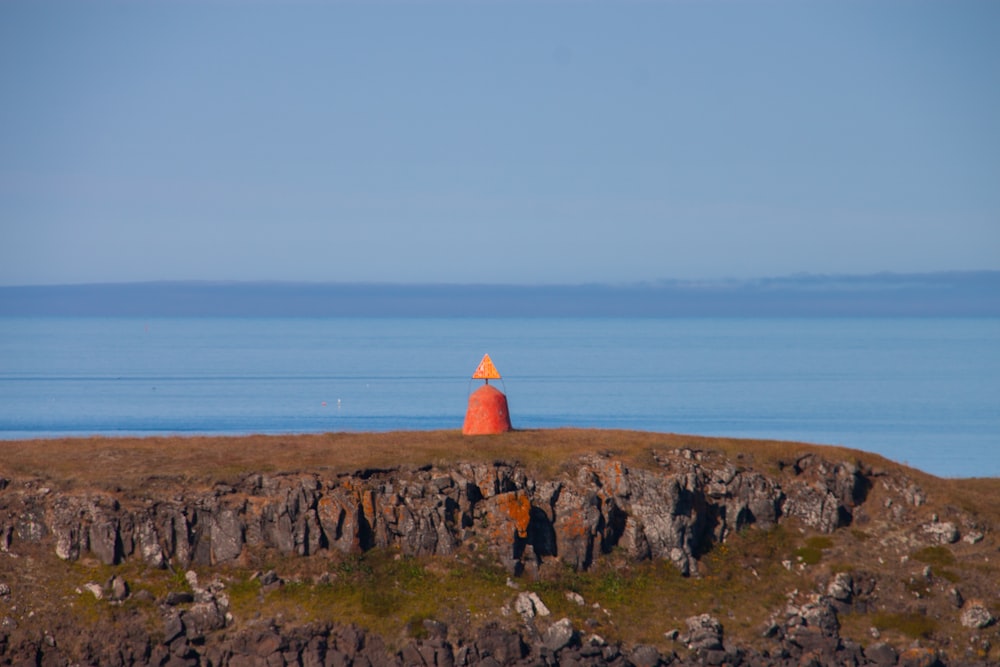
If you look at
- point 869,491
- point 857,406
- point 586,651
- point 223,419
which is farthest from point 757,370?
point 586,651

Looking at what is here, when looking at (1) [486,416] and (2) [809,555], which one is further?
(1) [486,416]

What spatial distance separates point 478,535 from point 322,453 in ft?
28.1

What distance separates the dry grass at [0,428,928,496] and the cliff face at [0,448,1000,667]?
0.66 metres

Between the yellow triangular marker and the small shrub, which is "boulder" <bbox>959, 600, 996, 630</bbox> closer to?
the small shrub

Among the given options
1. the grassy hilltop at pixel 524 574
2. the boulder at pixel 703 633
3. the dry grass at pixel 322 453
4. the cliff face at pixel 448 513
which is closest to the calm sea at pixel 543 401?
the grassy hilltop at pixel 524 574

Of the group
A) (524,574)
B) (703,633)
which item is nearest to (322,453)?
(524,574)

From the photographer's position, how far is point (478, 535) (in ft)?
175

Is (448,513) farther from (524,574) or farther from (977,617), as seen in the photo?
(977,617)

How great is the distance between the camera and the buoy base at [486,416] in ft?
200

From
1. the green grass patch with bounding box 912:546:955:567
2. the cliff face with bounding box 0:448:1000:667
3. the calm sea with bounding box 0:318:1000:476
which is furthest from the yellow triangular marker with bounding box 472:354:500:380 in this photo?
the calm sea with bounding box 0:318:1000:476

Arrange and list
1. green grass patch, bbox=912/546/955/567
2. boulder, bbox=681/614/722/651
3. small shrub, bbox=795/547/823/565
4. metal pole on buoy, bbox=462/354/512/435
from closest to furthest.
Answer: boulder, bbox=681/614/722/651 < green grass patch, bbox=912/546/955/567 < small shrub, bbox=795/547/823/565 < metal pole on buoy, bbox=462/354/512/435

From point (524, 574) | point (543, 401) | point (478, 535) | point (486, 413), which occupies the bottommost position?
point (524, 574)

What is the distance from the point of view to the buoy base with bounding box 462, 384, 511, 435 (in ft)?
200

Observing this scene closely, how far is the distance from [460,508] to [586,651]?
8.46m
